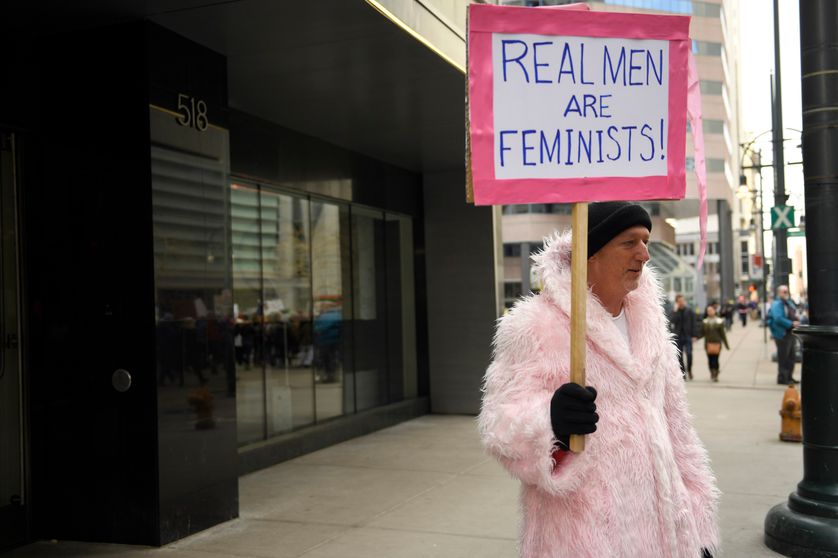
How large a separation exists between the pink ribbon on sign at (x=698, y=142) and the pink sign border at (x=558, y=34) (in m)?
0.05

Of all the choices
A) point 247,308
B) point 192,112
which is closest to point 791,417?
point 247,308

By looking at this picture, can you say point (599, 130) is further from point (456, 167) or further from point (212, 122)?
point (456, 167)

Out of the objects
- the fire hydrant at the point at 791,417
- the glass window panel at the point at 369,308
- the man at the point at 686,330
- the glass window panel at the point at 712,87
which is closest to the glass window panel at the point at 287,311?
the glass window panel at the point at 369,308

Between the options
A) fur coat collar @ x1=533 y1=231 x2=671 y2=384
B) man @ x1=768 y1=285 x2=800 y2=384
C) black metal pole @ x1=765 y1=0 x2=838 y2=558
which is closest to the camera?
fur coat collar @ x1=533 y1=231 x2=671 y2=384

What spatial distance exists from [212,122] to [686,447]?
4968 millimetres

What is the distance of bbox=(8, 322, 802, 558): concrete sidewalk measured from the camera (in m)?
6.17

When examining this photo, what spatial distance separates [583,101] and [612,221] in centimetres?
45

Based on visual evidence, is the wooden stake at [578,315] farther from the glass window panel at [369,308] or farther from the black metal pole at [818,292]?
the glass window panel at [369,308]

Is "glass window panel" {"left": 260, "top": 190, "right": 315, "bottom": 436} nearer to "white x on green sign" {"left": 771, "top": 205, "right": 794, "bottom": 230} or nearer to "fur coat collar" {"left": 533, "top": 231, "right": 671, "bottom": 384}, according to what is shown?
"fur coat collar" {"left": 533, "top": 231, "right": 671, "bottom": 384}

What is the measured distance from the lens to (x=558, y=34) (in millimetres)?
3055

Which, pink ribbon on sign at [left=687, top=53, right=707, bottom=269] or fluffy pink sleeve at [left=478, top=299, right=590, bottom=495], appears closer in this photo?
fluffy pink sleeve at [left=478, top=299, right=590, bottom=495]

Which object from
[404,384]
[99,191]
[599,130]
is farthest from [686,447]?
[404,384]

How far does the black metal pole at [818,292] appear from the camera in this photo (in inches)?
226

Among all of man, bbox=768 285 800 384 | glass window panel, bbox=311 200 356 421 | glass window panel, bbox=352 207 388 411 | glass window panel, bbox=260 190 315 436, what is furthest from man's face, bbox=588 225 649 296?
man, bbox=768 285 800 384
